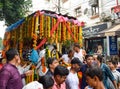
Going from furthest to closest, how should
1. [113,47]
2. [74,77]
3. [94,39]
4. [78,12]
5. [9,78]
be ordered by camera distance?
[78,12] < [94,39] < [113,47] < [74,77] < [9,78]

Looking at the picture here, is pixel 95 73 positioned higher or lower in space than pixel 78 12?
lower

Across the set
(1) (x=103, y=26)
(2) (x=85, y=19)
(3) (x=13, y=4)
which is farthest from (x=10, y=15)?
(2) (x=85, y=19)

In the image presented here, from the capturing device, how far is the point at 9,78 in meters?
5.74

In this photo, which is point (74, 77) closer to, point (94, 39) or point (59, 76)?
point (59, 76)

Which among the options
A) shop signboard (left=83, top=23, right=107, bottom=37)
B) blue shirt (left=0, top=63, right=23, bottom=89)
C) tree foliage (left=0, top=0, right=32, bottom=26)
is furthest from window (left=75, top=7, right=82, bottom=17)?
blue shirt (left=0, top=63, right=23, bottom=89)

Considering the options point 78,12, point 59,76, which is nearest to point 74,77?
point 59,76

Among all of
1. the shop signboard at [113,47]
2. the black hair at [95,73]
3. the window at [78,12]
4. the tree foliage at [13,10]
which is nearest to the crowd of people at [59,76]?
the black hair at [95,73]

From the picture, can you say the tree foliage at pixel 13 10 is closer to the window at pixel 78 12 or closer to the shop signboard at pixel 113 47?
the shop signboard at pixel 113 47

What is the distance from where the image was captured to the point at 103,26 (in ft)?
80.4

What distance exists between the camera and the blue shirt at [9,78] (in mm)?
5660

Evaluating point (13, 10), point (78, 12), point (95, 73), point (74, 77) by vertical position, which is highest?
point (78, 12)

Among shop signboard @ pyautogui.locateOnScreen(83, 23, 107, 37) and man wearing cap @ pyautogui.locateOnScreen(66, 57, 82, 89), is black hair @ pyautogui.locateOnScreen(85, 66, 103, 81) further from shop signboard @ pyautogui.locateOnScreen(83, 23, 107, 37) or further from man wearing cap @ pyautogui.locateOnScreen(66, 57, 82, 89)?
shop signboard @ pyautogui.locateOnScreen(83, 23, 107, 37)

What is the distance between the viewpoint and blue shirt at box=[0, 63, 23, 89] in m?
5.66

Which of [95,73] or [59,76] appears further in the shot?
[59,76]
